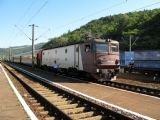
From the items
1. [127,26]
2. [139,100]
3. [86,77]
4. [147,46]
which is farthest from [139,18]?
[139,100]

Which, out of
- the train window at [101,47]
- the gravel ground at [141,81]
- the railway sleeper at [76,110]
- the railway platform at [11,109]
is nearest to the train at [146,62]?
the gravel ground at [141,81]

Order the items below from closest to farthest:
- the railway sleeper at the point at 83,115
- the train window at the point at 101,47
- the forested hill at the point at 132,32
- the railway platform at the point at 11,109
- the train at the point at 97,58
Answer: the railway sleeper at the point at 83,115 < the railway platform at the point at 11,109 < the train at the point at 97,58 < the train window at the point at 101,47 < the forested hill at the point at 132,32

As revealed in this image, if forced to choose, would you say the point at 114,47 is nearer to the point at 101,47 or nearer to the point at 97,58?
the point at 101,47

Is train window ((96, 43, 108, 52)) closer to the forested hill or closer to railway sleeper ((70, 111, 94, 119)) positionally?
railway sleeper ((70, 111, 94, 119))

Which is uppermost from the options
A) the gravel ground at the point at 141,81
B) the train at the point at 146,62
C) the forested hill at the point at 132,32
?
the forested hill at the point at 132,32

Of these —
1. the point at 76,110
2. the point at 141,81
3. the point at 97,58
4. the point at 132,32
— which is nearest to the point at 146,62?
the point at 141,81

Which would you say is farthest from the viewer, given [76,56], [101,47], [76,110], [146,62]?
[146,62]

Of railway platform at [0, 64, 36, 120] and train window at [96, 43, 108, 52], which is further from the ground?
train window at [96, 43, 108, 52]

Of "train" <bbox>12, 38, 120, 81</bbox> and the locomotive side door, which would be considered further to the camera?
the locomotive side door

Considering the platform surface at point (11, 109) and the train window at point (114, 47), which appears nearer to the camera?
the platform surface at point (11, 109)

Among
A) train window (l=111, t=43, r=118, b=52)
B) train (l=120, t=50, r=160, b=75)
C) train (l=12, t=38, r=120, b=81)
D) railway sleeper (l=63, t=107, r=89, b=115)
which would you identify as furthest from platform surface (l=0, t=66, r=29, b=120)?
train (l=120, t=50, r=160, b=75)

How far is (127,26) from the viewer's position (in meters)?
113

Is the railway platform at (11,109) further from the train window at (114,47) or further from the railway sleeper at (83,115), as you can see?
the train window at (114,47)

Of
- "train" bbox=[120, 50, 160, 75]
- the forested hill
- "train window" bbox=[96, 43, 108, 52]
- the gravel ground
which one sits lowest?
the gravel ground
